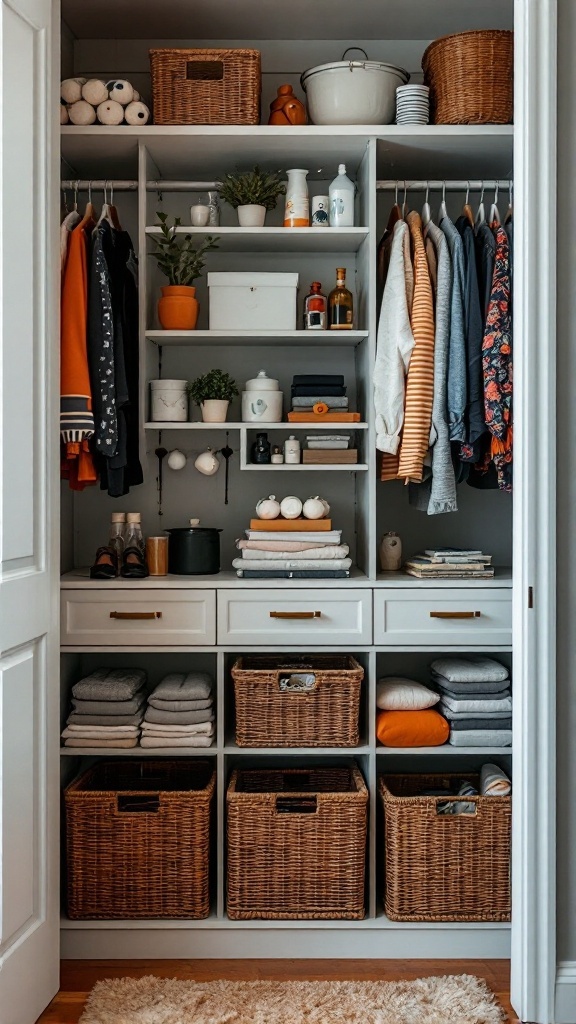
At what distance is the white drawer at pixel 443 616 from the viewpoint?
273cm

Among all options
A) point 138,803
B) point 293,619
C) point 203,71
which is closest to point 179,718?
point 138,803

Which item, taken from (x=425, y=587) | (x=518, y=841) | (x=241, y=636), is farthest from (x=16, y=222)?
(x=518, y=841)

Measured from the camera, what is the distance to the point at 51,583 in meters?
2.43

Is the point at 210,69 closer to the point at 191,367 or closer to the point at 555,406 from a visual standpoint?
the point at 191,367

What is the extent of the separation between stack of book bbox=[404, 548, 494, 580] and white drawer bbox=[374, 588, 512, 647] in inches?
2.7

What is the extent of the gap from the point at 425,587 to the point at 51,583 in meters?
1.08

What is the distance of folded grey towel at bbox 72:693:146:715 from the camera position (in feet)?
8.94

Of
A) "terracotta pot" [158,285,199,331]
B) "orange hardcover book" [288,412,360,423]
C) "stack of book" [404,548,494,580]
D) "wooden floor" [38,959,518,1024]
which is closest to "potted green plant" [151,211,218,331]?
"terracotta pot" [158,285,199,331]

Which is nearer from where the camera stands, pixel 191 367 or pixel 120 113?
pixel 120 113

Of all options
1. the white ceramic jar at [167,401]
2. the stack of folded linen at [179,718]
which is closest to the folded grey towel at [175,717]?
the stack of folded linen at [179,718]

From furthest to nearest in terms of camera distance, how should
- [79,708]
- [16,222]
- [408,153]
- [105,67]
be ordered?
[105,67] < [408,153] < [79,708] < [16,222]

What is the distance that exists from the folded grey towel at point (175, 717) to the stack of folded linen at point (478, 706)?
2.43 ft

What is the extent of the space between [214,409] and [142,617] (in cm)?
71

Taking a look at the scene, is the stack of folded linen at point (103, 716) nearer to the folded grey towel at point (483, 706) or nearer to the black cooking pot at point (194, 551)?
the black cooking pot at point (194, 551)
